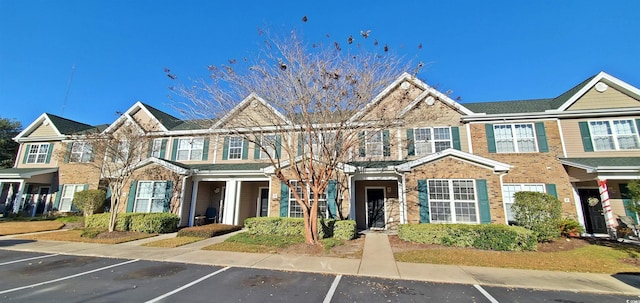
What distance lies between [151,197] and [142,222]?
2.32 meters

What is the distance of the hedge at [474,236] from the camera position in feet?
29.7

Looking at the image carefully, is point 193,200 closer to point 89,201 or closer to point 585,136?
point 89,201

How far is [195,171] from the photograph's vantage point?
1458 cm

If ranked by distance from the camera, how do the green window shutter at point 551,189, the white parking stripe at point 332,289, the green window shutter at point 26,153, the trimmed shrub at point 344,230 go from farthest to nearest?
the green window shutter at point 26,153 < the green window shutter at point 551,189 < the trimmed shrub at point 344,230 < the white parking stripe at point 332,289

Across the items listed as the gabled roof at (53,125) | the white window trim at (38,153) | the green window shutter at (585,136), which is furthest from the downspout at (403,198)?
the white window trim at (38,153)

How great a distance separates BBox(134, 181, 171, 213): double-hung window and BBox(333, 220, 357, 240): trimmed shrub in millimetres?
9500

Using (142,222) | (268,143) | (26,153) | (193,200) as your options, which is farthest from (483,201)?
(26,153)

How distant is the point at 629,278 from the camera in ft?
20.1

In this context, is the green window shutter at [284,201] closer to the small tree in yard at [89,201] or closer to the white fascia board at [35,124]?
the small tree in yard at [89,201]

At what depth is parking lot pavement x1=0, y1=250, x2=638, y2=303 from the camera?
15.8ft

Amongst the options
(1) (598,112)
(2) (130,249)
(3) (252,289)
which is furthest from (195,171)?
(1) (598,112)

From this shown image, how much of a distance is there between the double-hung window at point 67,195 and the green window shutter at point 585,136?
96.3 ft

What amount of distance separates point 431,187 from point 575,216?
6.95 meters

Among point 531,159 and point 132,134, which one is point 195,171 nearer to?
point 132,134
